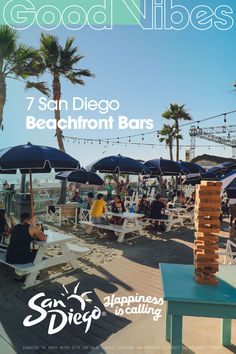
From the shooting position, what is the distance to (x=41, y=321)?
3.21 m

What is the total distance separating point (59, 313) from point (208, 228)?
234 centimetres

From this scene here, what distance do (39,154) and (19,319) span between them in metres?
2.83

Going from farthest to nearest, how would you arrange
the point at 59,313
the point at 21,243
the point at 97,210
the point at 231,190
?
the point at 97,210, the point at 21,243, the point at 231,190, the point at 59,313

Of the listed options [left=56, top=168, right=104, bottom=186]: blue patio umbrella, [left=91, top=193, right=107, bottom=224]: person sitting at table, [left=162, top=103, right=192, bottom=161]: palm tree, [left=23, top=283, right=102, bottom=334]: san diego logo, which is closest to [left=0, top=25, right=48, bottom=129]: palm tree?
[left=56, top=168, right=104, bottom=186]: blue patio umbrella

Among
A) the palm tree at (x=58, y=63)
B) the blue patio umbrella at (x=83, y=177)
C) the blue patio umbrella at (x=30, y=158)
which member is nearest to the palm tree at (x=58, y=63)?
the palm tree at (x=58, y=63)

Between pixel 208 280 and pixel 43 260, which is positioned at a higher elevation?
pixel 208 280

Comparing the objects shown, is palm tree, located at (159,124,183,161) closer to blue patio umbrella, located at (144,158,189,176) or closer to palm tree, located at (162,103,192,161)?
palm tree, located at (162,103,192,161)

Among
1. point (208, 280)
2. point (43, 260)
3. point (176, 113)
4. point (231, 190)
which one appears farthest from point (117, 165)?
point (176, 113)

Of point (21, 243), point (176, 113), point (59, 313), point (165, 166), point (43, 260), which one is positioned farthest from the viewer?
point (176, 113)

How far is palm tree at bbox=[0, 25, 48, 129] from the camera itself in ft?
34.8

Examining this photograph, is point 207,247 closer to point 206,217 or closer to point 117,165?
point 206,217

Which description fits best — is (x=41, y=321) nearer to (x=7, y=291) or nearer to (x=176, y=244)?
(x=7, y=291)

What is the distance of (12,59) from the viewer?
11.3 meters

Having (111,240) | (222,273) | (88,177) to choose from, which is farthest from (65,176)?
(222,273)
